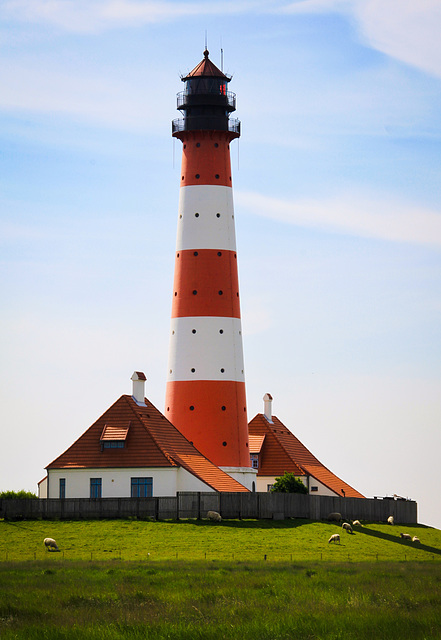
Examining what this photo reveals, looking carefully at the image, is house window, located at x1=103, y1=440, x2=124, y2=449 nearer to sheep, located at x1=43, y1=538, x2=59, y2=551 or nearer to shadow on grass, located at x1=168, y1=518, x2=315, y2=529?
shadow on grass, located at x1=168, y1=518, x2=315, y2=529

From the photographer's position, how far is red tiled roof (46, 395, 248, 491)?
5700 centimetres

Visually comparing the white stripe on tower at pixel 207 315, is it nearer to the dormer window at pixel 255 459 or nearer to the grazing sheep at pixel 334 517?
the grazing sheep at pixel 334 517

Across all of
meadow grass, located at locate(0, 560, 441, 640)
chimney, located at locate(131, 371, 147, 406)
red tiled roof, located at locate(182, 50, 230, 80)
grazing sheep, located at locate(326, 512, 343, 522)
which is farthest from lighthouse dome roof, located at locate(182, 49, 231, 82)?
meadow grass, located at locate(0, 560, 441, 640)

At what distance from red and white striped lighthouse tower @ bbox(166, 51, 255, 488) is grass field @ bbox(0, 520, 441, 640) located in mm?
10043

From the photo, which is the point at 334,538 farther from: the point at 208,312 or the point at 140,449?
the point at 208,312

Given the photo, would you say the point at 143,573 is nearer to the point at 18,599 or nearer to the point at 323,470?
the point at 18,599

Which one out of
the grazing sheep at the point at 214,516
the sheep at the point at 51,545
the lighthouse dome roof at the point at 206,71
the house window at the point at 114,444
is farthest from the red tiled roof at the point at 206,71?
the sheep at the point at 51,545

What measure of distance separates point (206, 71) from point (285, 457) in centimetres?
2455

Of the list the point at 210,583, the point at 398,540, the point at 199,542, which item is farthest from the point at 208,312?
the point at 210,583

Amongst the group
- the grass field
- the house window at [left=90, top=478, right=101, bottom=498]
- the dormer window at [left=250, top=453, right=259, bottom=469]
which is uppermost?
the dormer window at [left=250, top=453, right=259, bottom=469]

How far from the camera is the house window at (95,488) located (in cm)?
5716

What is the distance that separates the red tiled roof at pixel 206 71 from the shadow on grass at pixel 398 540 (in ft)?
90.4

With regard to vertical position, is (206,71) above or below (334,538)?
above

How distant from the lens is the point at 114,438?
5788 centimetres
